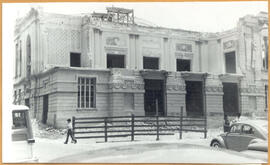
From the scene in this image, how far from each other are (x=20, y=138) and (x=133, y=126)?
3388 mm

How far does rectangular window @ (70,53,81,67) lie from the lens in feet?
27.6

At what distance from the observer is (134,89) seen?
924cm

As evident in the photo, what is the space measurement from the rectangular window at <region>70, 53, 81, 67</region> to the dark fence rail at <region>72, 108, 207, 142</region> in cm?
132

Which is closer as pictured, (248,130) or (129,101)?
(248,130)

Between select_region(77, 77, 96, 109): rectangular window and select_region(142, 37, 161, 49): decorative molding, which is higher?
select_region(142, 37, 161, 49): decorative molding

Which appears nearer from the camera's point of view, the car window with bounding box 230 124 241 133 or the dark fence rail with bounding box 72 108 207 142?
the car window with bounding box 230 124 241 133

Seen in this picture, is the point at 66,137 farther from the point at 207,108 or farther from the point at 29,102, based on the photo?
the point at 207,108

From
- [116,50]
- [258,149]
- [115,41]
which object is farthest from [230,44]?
[258,149]

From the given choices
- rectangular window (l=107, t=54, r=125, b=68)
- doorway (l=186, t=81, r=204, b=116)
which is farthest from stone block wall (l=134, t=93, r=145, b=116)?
rectangular window (l=107, t=54, r=125, b=68)

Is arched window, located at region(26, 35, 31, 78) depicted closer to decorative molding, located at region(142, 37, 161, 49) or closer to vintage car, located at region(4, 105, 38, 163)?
vintage car, located at region(4, 105, 38, 163)

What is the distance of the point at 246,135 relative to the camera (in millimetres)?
7227

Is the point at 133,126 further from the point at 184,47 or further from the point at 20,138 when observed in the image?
the point at 20,138

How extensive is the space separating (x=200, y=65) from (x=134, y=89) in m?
2.19

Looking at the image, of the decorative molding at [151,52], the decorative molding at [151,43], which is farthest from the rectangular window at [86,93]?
the decorative molding at [151,43]
